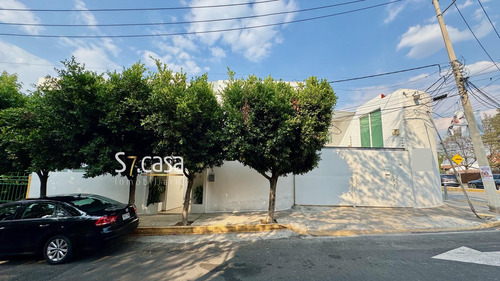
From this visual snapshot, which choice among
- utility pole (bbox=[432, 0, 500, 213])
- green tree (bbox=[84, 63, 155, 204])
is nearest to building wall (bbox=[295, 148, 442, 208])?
utility pole (bbox=[432, 0, 500, 213])

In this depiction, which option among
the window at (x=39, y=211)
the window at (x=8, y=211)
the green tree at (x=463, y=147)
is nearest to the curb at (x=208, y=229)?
the window at (x=39, y=211)

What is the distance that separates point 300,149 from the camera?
6.39 metres

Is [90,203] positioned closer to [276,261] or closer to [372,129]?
[276,261]

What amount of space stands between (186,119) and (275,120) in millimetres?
2573

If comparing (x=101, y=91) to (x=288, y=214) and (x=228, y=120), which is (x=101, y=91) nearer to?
(x=228, y=120)

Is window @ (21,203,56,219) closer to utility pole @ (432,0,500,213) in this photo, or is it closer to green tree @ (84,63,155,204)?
green tree @ (84,63,155,204)

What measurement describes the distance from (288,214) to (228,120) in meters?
4.94

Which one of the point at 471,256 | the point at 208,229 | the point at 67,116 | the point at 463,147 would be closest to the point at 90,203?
the point at 67,116

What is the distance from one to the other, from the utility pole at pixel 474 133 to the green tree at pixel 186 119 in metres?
10.1

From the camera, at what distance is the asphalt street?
3645mm

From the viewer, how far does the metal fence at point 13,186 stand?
905 cm

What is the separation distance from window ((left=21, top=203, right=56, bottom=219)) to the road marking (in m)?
8.47

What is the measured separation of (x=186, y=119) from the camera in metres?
5.79

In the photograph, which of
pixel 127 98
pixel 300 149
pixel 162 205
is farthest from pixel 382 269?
pixel 162 205
